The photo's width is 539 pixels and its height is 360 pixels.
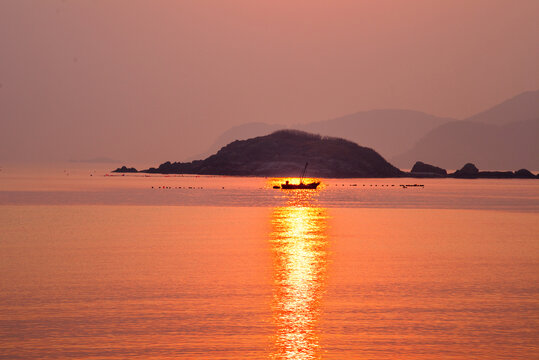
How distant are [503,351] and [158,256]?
2322cm

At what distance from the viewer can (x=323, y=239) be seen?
48031mm

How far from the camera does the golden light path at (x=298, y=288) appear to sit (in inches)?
747

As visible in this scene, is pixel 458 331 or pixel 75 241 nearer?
pixel 458 331

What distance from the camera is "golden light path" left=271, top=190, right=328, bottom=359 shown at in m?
19.0

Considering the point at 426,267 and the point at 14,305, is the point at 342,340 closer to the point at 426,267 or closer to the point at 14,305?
the point at 14,305

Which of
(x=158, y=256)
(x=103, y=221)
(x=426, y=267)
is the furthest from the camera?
(x=103, y=221)

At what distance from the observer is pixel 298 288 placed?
89.9 feet

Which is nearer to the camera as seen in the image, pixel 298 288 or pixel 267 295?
pixel 267 295

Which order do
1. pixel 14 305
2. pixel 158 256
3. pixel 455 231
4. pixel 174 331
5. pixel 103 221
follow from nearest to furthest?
1. pixel 174 331
2. pixel 14 305
3. pixel 158 256
4. pixel 455 231
5. pixel 103 221

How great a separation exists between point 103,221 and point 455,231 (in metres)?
31.0

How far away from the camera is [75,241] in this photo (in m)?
45.9

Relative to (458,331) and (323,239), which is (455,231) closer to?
(323,239)

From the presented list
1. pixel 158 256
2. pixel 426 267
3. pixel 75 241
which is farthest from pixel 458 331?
pixel 75 241

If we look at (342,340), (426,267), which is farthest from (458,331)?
(426,267)
